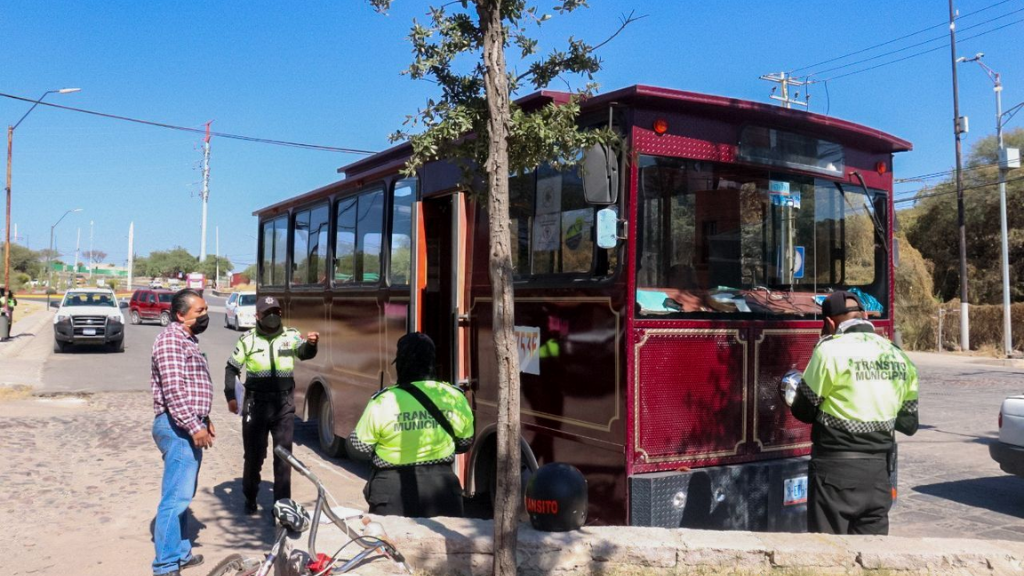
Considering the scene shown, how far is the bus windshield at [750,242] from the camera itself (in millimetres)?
5121

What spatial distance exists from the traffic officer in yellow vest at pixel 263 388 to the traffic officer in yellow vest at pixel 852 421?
4068 millimetres

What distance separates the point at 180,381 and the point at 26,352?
21.8 metres

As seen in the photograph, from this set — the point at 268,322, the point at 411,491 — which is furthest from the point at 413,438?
the point at 268,322

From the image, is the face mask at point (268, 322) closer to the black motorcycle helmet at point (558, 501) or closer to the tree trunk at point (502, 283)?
the black motorcycle helmet at point (558, 501)

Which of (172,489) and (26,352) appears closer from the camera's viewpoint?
(172,489)

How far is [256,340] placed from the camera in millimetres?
6832

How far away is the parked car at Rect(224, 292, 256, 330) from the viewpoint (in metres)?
34.2

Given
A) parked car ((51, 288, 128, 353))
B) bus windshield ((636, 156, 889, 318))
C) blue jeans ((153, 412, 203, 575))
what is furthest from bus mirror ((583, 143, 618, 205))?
parked car ((51, 288, 128, 353))

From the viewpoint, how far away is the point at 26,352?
2345 cm

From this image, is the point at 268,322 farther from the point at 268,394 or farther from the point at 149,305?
the point at 149,305

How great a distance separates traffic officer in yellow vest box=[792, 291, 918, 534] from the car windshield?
24.6 m

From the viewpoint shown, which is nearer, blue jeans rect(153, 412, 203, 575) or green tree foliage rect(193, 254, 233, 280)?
blue jeans rect(153, 412, 203, 575)

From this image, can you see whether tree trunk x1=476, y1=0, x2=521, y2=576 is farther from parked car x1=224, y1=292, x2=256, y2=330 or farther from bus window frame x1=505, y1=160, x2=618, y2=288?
parked car x1=224, y1=292, x2=256, y2=330

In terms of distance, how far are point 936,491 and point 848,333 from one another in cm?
457
